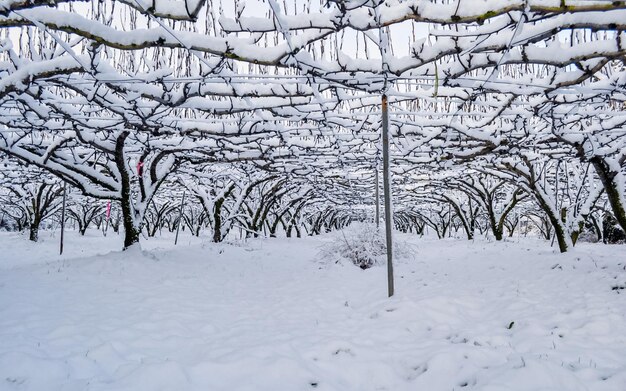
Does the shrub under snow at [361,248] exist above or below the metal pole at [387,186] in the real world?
below

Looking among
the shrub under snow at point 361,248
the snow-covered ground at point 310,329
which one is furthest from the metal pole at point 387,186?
the shrub under snow at point 361,248

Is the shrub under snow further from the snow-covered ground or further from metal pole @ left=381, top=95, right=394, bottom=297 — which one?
metal pole @ left=381, top=95, right=394, bottom=297

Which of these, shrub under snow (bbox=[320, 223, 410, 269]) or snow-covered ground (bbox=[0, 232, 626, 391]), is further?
shrub under snow (bbox=[320, 223, 410, 269])

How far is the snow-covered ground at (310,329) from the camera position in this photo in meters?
3.54

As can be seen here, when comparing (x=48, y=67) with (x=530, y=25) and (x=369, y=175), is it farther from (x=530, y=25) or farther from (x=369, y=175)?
(x=369, y=175)

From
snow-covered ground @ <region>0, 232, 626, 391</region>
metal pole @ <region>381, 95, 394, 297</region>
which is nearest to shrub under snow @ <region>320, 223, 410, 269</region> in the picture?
snow-covered ground @ <region>0, 232, 626, 391</region>

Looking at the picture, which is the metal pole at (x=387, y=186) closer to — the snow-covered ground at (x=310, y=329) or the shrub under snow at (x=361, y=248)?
the snow-covered ground at (x=310, y=329)

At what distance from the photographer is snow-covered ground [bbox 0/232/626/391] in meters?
3.54

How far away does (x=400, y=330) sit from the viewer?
17.1 feet

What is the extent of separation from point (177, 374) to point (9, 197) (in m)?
30.6

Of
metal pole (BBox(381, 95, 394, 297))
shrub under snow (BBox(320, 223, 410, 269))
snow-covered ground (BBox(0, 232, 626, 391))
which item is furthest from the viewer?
shrub under snow (BBox(320, 223, 410, 269))

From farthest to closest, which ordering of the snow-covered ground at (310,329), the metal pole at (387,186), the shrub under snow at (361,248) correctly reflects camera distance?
the shrub under snow at (361,248) < the metal pole at (387,186) < the snow-covered ground at (310,329)

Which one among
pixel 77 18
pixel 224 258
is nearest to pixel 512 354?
pixel 77 18

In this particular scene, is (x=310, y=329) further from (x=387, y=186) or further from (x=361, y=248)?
(x=361, y=248)
